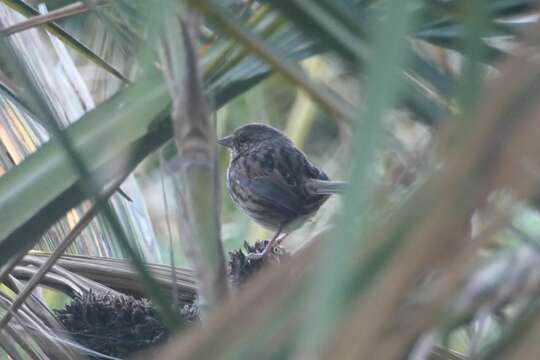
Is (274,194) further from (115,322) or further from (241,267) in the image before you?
(115,322)

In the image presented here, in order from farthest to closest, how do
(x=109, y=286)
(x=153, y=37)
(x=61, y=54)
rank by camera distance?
(x=61, y=54)
(x=109, y=286)
(x=153, y=37)

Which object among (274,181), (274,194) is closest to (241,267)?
(274,194)

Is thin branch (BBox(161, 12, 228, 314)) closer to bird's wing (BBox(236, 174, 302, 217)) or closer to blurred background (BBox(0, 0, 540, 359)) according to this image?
blurred background (BBox(0, 0, 540, 359))

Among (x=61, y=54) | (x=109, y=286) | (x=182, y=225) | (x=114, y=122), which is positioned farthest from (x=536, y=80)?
(x=61, y=54)

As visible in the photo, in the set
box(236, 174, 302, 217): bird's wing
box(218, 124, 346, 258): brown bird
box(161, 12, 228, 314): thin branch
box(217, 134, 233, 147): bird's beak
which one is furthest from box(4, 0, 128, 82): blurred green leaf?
box(217, 134, 233, 147): bird's beak

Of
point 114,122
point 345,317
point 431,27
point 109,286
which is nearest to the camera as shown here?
point 345,317

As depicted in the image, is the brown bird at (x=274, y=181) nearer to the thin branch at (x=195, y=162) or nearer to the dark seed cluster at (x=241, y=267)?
the dark seed cluster at (x=241, y=267)

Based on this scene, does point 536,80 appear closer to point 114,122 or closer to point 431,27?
point 114,122
